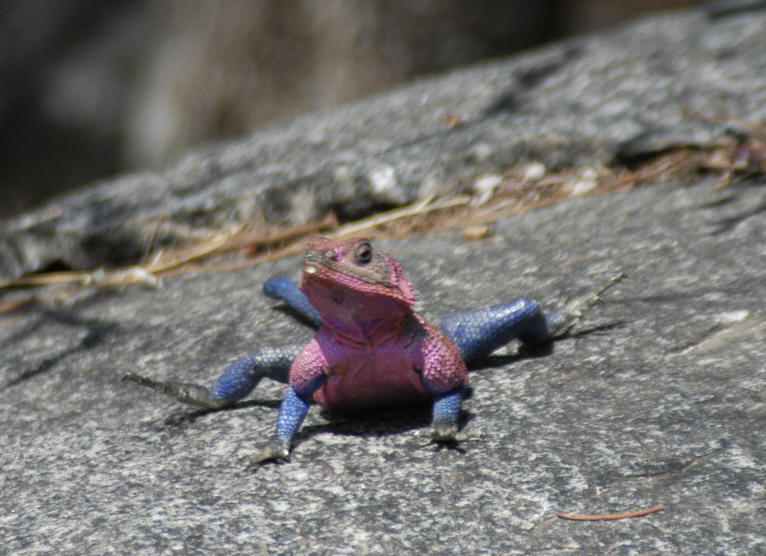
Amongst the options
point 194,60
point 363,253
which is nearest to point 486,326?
point 363,253

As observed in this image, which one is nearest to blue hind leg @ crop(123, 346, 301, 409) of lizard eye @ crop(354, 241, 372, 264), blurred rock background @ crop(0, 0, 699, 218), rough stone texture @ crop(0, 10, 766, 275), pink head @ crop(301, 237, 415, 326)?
pink head @ crop(301, 237, 415, 326)

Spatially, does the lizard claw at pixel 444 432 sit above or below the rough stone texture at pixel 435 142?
below

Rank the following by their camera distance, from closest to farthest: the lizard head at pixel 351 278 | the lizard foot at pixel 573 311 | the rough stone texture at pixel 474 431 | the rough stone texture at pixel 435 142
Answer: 1. the rough stone texture at pixel 474 431
2. the lizard head at pixel 351 278
3. the lizard foot at pixel 573 311
4. the rough stone texture at pixel 435 142

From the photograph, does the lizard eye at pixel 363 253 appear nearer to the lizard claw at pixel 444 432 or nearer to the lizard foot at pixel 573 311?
the lizard claw at pixel 444 432

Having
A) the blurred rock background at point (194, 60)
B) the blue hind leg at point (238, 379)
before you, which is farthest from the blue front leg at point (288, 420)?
the blurred rock background at point (194, 60)

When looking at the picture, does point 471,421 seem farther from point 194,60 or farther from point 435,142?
point 194,60

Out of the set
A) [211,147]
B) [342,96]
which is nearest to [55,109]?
[342,96]

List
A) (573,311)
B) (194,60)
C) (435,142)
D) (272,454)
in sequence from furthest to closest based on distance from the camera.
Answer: (194,60) < (435,142) < (573,311) < (272,454)
